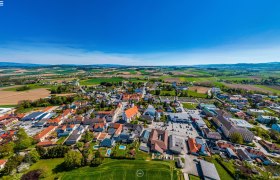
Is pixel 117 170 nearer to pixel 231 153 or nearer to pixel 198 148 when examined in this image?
pixel 198 148

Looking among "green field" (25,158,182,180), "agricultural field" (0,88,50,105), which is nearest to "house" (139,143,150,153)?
"green field" (25,158,182,180)

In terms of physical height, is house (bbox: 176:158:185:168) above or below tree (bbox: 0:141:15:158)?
below

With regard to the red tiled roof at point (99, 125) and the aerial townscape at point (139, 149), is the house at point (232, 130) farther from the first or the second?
the red tiled roof at point (99, 125)

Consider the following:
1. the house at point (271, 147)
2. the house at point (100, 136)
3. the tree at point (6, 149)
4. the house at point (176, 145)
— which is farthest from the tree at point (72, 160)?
the house at point (271, 147)

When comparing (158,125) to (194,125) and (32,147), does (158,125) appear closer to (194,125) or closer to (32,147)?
(194,125)

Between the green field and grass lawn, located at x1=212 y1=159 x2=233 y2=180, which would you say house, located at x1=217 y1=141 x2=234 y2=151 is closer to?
grass lawn, located at x1=212 y1=159 x2=233 y2=180

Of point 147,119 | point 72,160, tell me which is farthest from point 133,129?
point 72,160
